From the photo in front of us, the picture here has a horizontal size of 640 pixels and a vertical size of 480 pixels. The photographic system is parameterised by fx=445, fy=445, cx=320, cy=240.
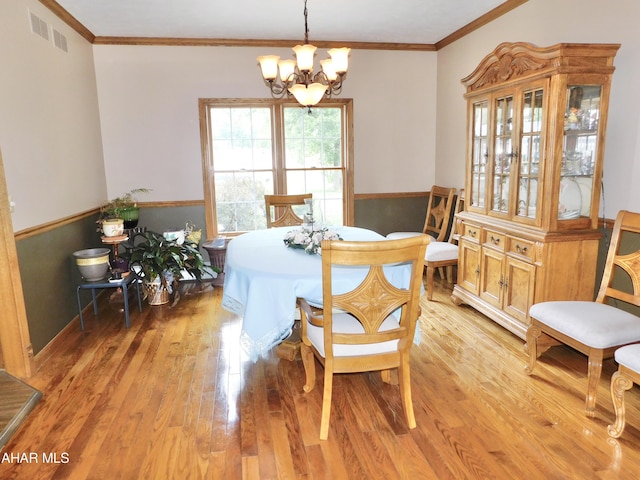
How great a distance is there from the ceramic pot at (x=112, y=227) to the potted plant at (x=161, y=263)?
0.23 m

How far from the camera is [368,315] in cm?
212

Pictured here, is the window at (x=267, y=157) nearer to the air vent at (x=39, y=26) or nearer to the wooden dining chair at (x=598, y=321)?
the air vent at (x=39, y=26)

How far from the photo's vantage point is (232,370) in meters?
2.99

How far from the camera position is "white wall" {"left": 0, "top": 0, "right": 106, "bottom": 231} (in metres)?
2.99

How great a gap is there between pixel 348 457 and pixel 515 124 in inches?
102

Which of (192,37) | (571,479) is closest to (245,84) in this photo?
(192,37)

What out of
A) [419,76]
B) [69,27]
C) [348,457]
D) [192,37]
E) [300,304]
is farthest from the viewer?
[419,76]

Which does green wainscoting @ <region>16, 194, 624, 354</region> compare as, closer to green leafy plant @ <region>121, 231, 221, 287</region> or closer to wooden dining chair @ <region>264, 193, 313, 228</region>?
green leafy plant @ <region>121, 231, 221, 287</region>

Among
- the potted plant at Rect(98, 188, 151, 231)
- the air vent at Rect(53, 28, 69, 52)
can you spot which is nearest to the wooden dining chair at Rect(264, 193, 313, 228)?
the potted plant at Rect(98, 188, 151, 231)

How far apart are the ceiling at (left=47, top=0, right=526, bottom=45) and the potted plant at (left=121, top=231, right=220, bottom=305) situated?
206cm

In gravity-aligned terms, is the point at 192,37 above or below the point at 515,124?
above

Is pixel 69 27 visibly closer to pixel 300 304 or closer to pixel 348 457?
pixel 300 304

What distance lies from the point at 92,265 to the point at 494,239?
329cm

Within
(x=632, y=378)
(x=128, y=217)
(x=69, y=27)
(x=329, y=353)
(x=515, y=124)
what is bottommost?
(x=632, y=378)
